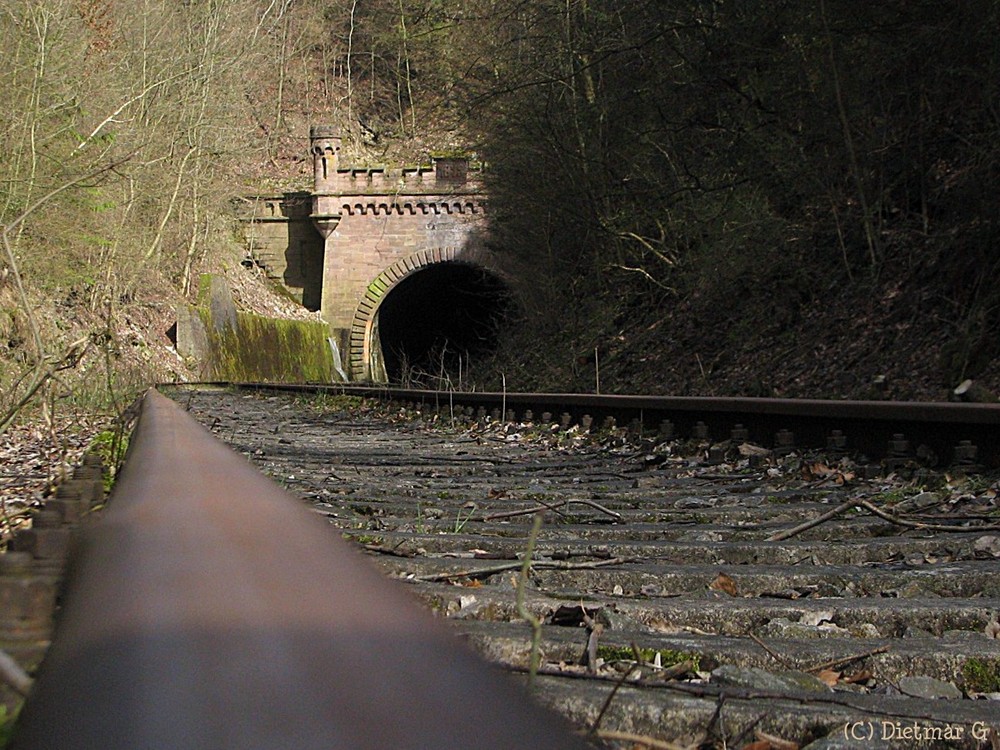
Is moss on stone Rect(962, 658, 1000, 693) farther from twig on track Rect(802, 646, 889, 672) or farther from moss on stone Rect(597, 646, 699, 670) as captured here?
moss on stone Rect(597, 646, 699, 670)

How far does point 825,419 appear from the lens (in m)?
5.75

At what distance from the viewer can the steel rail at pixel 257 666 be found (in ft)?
1.33

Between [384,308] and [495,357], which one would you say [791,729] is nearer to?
[495,357]

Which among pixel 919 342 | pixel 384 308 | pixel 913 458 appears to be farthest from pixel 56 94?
pixel 384 308

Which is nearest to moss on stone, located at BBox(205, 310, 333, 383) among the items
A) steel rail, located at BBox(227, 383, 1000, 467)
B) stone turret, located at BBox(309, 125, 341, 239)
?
stone turret, located at BBox(309, 125, 341, 239)

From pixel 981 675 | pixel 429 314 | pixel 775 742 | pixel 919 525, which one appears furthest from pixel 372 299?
pixel 775 742

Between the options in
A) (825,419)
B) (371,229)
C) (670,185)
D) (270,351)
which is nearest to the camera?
(825,419)

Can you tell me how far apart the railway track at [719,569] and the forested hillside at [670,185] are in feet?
6.83

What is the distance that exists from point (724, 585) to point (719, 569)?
0.12 metres

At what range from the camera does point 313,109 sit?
4194 cm

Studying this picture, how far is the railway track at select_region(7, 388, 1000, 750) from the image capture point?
1545mm

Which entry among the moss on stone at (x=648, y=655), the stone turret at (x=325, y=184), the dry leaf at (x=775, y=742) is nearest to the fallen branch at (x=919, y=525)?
the moss on stone at (x=648, y=655)

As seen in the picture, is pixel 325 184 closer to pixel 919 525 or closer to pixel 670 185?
pixel 670 185

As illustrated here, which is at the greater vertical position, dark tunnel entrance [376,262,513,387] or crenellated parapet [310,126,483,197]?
crenellated parapet [310,126,483,197]
